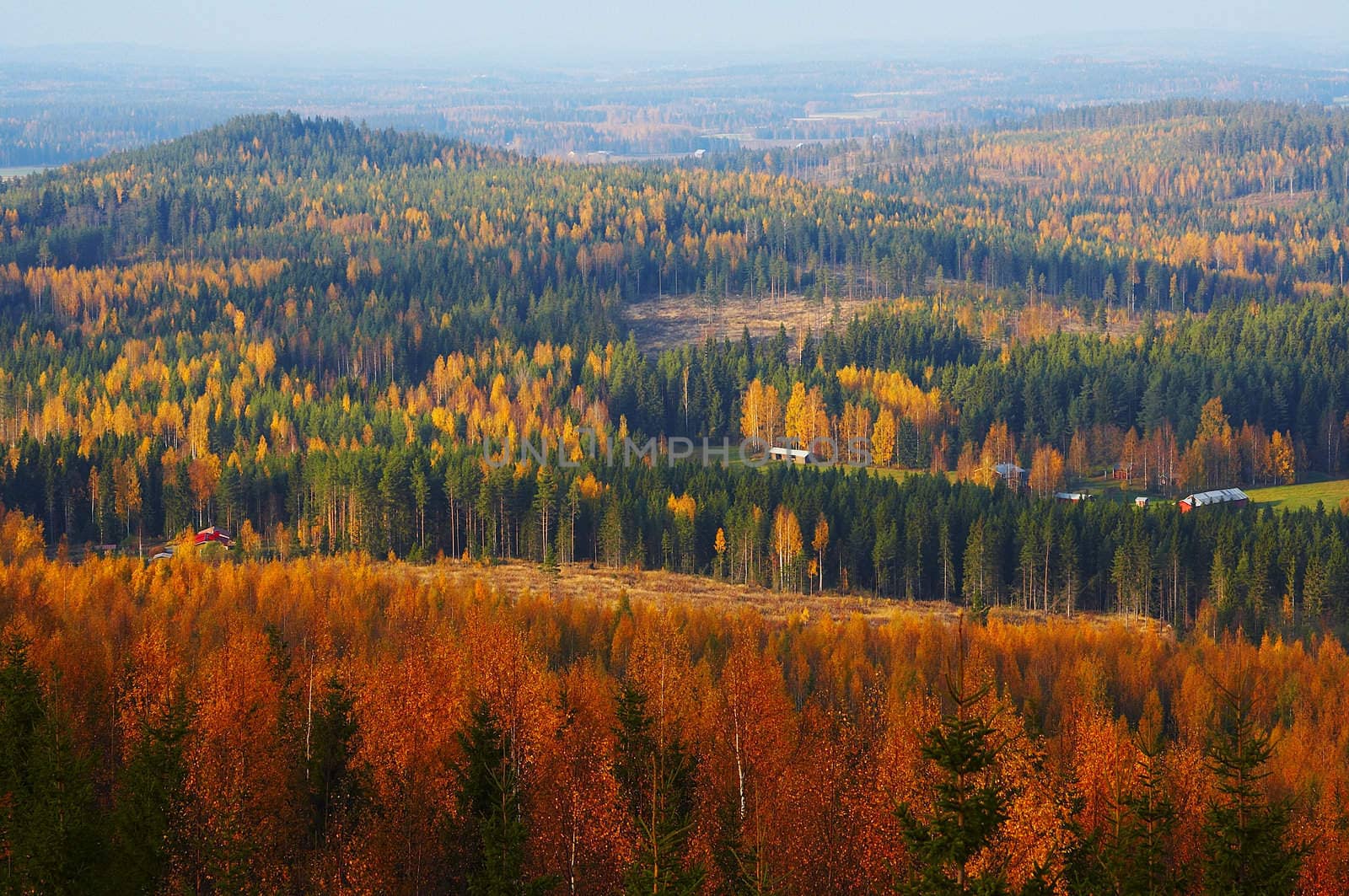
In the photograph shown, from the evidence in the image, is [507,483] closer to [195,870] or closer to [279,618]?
[279,618]

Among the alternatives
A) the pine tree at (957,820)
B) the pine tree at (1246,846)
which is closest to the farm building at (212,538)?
the pine tree at (1246,846)

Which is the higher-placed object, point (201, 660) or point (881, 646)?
point (201, 660)

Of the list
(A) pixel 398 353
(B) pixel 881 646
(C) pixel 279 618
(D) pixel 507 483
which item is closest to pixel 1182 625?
(B) pixel 881 646

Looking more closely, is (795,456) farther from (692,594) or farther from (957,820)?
(957,820)

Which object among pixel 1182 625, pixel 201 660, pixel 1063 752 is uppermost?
pixel 201 660

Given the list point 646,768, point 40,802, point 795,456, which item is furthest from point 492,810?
point 795,456

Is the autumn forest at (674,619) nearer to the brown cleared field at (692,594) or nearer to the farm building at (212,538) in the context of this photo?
the farm building at (212,538)
